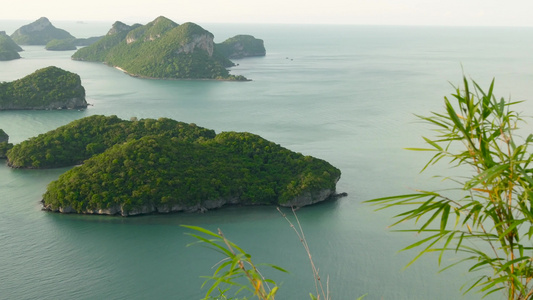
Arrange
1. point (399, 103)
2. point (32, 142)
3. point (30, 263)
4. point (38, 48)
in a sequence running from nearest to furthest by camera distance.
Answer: point (30, 263)
point (32, 142)
point (399, 103)
point (38, 48)

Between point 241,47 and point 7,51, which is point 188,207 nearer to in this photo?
point 7,51

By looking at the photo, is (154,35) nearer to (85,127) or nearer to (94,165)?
(85,127)

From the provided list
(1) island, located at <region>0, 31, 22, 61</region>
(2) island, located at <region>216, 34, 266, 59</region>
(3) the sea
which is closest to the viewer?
(3) the sea

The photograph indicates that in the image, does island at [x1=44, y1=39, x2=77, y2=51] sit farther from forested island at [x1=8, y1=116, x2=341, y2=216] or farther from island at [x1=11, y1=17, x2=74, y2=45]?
forested island at [x1=8, y1=116, x2=341, y2=216]

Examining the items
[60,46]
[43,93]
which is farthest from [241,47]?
[43,93]

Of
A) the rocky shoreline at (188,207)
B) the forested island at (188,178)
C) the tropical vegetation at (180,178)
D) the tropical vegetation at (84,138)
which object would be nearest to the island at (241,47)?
the tropical vegetation at (84,138)

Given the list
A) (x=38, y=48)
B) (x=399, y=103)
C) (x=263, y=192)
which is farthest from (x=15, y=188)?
(x=38, y=48)

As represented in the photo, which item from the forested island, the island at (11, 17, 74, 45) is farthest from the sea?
the island at (11, 17, 74, 45)
